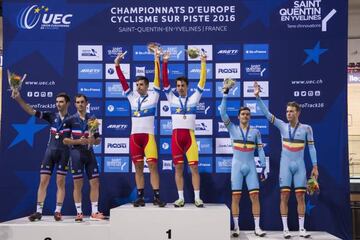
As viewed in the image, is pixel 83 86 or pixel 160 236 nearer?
pixel 160 236

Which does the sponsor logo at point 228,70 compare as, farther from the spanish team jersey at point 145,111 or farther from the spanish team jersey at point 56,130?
the spanish team jersey at point 56,130

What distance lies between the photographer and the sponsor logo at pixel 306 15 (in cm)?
625

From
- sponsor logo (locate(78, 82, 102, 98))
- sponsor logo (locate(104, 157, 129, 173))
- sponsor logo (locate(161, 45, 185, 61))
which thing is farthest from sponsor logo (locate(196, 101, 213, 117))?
sponsor logo (locate(78, 82, 102, 98))

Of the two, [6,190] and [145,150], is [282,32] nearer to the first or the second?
[145,150]

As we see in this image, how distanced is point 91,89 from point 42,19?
1307 mm

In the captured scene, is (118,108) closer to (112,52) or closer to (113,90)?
(113,90)

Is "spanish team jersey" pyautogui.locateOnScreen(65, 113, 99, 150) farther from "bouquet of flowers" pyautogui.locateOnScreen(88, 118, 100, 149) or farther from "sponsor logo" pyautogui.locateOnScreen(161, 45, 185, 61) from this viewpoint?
"sponsor logo" pyautogui.locateOnScreen(161, 45, 185, 61)

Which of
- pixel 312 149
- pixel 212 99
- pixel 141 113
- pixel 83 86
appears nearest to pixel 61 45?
pixel 83 86

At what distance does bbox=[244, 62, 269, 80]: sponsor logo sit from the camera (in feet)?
20.5

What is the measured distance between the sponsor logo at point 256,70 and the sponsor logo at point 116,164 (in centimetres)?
213

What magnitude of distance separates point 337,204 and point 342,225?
Result: 30 centimetres

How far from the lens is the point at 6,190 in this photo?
640 centimetres

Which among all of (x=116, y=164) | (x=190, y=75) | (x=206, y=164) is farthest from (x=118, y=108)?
(x=206, y=164)

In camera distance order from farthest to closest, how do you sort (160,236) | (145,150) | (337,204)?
(337,204), (145,150), (160,236)
